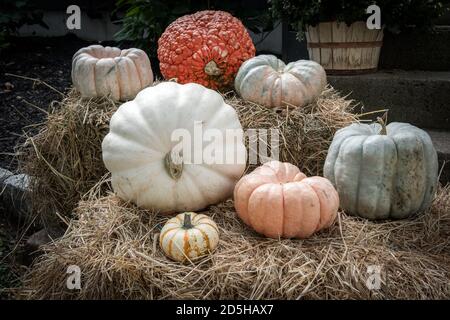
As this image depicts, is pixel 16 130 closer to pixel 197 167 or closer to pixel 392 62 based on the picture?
pixel 197 167

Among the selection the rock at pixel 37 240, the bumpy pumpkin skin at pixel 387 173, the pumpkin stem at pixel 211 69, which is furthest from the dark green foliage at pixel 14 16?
the bumpy pumpkin skin at pixel 387 173

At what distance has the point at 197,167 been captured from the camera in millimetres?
2053

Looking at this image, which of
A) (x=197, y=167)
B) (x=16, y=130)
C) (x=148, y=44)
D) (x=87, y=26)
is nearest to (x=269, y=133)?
(x=197, y=167)

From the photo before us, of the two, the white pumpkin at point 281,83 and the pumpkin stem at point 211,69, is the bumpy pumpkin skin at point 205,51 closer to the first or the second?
the pumpkin stem at point 211,69

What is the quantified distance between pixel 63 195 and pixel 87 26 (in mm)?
2887

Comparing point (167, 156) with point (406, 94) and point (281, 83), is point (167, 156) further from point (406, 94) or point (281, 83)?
point (406, 94)

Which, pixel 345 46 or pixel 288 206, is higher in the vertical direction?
pixel 345 46

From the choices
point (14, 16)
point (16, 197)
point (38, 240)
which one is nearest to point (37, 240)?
point (38, 240)

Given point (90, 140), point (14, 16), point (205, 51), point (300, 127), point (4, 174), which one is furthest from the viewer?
point (14, 16)

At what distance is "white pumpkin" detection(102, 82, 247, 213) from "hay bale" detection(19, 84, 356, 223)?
34 centimetres

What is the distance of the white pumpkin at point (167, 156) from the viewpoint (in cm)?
203

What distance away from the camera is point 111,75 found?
8.35 feet

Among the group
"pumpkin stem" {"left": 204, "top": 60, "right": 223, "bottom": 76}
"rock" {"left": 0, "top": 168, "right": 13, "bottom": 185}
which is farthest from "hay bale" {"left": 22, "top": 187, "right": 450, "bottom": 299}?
"rock" {"left": 0, "top": 168, "right": 13, "bottom": 185}

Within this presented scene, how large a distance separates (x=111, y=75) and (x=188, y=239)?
118 centimetres
